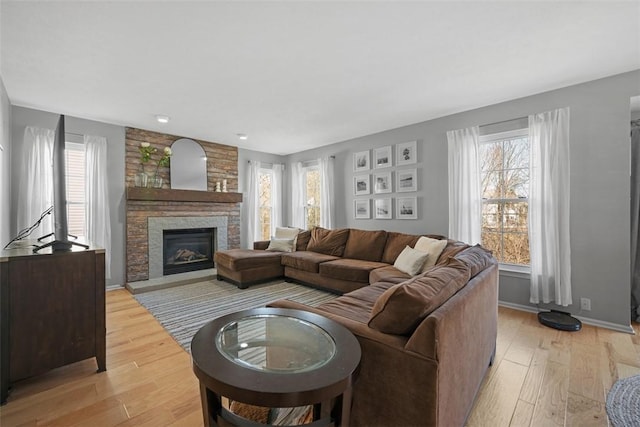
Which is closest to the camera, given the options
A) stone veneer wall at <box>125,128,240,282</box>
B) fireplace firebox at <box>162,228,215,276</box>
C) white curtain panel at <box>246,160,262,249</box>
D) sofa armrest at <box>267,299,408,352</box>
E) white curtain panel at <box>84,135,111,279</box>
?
sofa armrest at <box>267,299,408,352</box>

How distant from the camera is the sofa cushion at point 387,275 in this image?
292 centimetres

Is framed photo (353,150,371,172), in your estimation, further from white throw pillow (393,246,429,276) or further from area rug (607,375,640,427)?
area rug (607,375,640,427)

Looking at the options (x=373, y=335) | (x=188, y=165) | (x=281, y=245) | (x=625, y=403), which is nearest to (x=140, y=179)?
(x=188, y=165)

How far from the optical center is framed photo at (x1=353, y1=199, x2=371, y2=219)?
4.82 metres

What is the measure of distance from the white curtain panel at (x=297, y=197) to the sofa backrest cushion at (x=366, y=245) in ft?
6.04

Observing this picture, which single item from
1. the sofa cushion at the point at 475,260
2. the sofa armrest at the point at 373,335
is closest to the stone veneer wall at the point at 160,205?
the sofa armrest at the point at 373,335

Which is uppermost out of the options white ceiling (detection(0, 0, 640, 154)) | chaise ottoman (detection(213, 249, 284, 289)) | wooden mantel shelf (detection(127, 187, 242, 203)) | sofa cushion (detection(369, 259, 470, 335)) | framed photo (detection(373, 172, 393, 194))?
white ceiling (detection(0, 0, 640, 154))

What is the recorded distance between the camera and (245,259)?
408cm

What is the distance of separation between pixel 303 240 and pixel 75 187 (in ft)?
11.4

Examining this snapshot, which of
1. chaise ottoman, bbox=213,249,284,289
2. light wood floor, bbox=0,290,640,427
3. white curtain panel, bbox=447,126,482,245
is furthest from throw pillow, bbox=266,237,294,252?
white curtain panel, bbox=447,126,482,245

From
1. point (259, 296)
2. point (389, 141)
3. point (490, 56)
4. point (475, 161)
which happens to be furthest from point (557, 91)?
point (259, 296)

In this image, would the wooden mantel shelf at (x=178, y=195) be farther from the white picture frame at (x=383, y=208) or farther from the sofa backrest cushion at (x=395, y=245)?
the sofa backrest cushion at (x=395, y=245)

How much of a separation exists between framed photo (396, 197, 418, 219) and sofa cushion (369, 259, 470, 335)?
9.56ft

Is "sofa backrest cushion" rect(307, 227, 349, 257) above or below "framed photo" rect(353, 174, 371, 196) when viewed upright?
below
